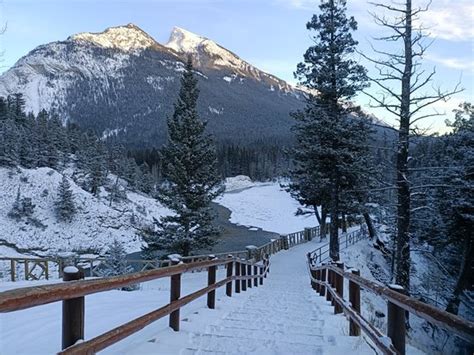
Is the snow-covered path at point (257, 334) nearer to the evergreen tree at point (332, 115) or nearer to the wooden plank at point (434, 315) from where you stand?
the wooden plank at point (434, 315)

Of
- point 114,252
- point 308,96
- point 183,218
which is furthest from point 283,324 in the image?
point 308,96

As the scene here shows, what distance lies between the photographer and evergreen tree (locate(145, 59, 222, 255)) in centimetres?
2286

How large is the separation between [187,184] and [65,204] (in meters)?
19.9

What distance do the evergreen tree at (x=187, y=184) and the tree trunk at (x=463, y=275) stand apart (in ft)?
39.6

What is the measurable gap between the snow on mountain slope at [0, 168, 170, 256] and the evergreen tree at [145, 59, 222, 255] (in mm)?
14238

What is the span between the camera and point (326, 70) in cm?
2278

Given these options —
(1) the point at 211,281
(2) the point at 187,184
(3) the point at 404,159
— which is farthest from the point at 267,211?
(1) the point at 211,281

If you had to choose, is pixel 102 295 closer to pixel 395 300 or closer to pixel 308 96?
pixel 395 300

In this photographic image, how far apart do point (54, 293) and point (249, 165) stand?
13646 centimetres

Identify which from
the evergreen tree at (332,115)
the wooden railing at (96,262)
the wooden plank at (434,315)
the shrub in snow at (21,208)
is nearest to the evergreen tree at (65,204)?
the shrub in snow at (21,208)

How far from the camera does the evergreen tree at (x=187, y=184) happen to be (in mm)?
22859

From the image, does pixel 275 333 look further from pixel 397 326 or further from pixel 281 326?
pixel 397 326

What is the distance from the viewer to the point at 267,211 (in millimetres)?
71750

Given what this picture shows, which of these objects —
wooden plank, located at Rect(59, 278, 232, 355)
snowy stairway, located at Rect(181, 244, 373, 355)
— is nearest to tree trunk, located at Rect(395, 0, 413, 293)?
snowy stairway, located at Rect(181, 244, 373, 355)
